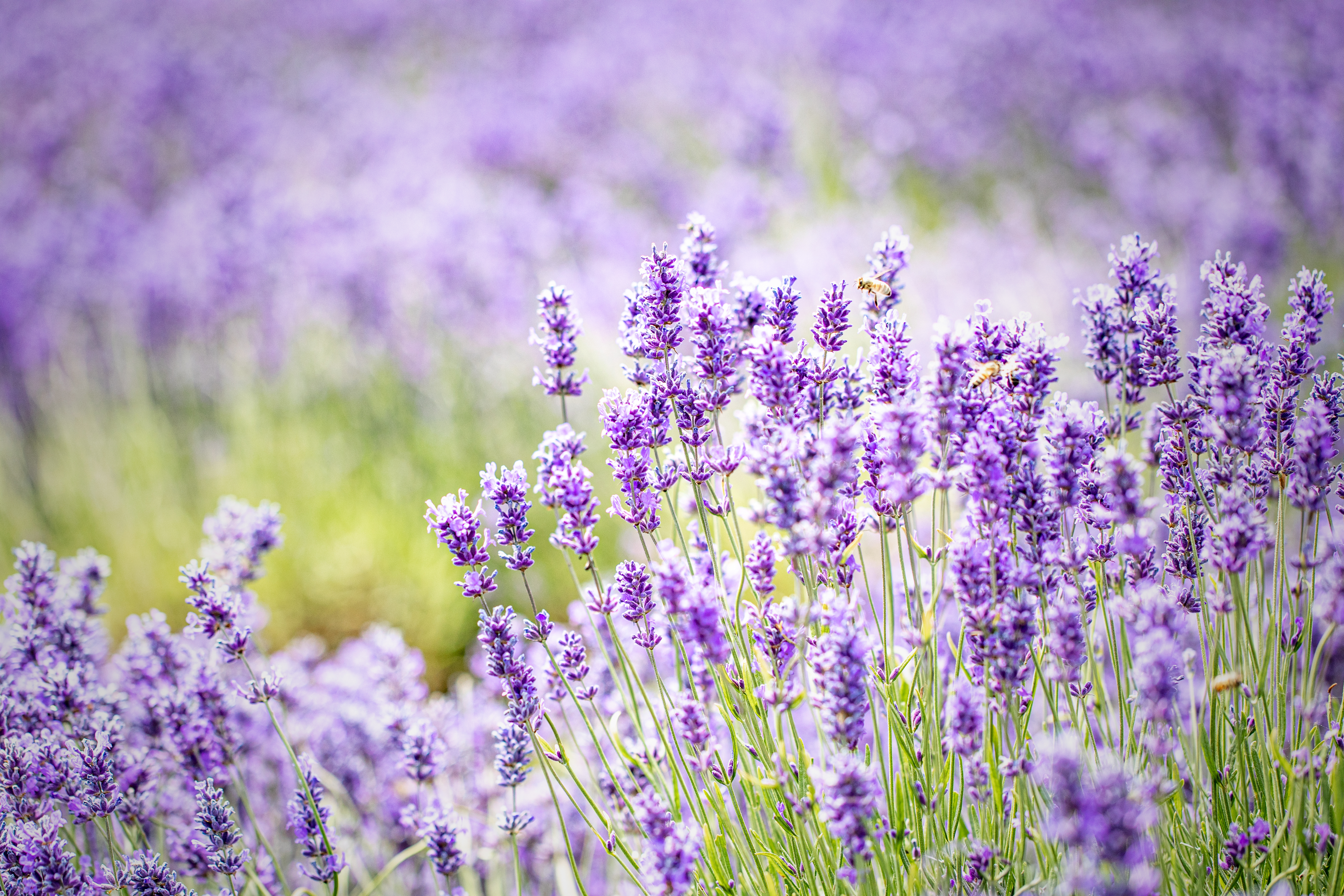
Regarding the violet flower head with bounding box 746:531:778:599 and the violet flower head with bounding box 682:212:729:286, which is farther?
the violet flower head with bounding box 682:212:729:286

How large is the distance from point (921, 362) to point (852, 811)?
3.71m

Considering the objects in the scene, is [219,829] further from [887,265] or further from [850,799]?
[887,265]

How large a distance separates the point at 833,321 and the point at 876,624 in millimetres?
518

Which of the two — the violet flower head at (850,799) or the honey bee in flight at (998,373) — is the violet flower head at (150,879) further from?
the honey bee in flight at (998,373)

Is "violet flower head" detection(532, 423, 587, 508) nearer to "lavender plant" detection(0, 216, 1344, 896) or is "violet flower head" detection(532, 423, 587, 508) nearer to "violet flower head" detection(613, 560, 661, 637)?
"lavender plant" detection(0, 216, 1344, 896)

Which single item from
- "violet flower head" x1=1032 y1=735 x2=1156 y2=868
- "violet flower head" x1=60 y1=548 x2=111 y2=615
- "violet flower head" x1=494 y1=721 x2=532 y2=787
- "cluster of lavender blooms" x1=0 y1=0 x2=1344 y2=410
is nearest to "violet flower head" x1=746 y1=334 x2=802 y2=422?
"violet flower head" x1=1032 y1=735 x2=1156 y2=868

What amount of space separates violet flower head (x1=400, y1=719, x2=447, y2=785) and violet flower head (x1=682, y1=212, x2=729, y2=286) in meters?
0.96

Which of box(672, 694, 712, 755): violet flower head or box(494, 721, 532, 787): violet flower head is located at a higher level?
box(494, 721, 532, 787): violet flower head

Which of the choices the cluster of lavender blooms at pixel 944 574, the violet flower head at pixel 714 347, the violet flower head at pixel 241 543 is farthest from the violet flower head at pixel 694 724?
the violet flower head at pixel 241 543

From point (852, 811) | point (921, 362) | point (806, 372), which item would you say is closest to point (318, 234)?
point (921, 362)

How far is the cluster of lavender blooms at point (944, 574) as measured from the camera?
122cm

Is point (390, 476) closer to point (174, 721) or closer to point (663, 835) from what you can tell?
point (174, 721)

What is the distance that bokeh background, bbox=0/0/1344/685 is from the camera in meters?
4.45

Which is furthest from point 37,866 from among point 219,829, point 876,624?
point 876,624
